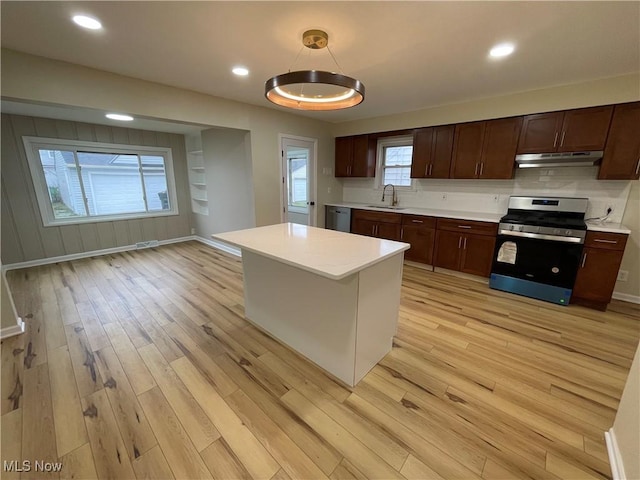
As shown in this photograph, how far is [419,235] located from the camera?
4027mm

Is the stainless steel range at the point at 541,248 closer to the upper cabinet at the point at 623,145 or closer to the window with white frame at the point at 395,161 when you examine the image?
the upper cabinet at the point at 623,145

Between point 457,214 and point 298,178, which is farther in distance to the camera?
point 298,178

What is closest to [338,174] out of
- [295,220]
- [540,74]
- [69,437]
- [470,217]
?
[295,220]

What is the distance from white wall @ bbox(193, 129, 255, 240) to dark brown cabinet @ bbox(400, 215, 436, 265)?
2540mm

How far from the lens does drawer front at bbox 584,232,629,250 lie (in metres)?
2.66

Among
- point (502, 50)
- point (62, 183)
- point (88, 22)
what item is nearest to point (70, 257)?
point (62, 183)

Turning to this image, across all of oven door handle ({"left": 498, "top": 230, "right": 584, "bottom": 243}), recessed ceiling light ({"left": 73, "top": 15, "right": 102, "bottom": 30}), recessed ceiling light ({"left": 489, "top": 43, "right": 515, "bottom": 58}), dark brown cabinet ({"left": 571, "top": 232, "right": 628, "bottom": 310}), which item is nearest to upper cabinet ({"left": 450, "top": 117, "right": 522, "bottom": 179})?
oven door handle ({"left": 498, "top": 230, "right": 584, "bottom": 243})

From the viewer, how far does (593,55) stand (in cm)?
224

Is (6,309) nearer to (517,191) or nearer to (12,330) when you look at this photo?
(12,330)

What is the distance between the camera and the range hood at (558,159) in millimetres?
2887

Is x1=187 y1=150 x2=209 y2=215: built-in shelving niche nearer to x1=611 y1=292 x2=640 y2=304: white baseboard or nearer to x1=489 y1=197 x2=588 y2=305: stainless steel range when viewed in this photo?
x1=489 y1=197 x2=588 y2=305: stainless steel range

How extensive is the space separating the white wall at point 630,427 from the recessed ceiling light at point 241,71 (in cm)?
368
